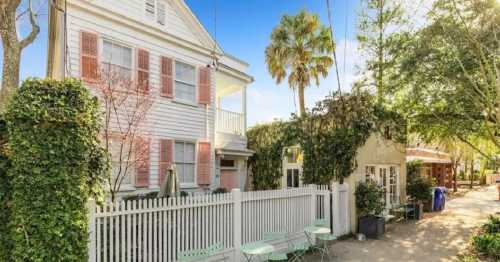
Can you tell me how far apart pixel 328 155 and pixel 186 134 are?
4.91 m

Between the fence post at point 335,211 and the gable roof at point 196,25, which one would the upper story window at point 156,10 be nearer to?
the gable roof at point 196,25

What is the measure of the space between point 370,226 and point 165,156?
6.79m

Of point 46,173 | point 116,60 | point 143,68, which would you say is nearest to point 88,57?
point 116,60

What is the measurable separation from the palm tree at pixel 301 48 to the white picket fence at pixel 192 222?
44.8ft

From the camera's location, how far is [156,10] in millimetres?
11312

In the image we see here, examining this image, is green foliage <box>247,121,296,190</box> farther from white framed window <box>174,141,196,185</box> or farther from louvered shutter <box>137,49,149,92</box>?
louvered shutter <box>137,49,149,92</box>

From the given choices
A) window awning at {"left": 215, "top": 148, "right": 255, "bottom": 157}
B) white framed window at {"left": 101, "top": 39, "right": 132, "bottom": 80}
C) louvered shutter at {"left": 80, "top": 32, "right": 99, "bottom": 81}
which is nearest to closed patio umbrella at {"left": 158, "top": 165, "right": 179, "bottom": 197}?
white framed window at {"left": 101, "top": 39, "right": 132, "bottom": 80}

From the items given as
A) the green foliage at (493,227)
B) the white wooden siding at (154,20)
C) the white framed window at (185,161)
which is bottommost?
the green foliage at (493,227)

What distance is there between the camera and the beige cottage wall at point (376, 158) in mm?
10797

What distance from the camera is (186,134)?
456 inches

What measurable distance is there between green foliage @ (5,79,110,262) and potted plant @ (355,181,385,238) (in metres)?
8.20

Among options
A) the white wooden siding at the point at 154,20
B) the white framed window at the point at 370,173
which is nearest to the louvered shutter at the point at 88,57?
the white wooden siding at the point at 154,20

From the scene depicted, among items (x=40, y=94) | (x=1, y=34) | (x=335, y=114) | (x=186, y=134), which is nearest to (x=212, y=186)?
(x=186, y=134)

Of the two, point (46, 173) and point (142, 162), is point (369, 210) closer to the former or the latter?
point (142, 162)
